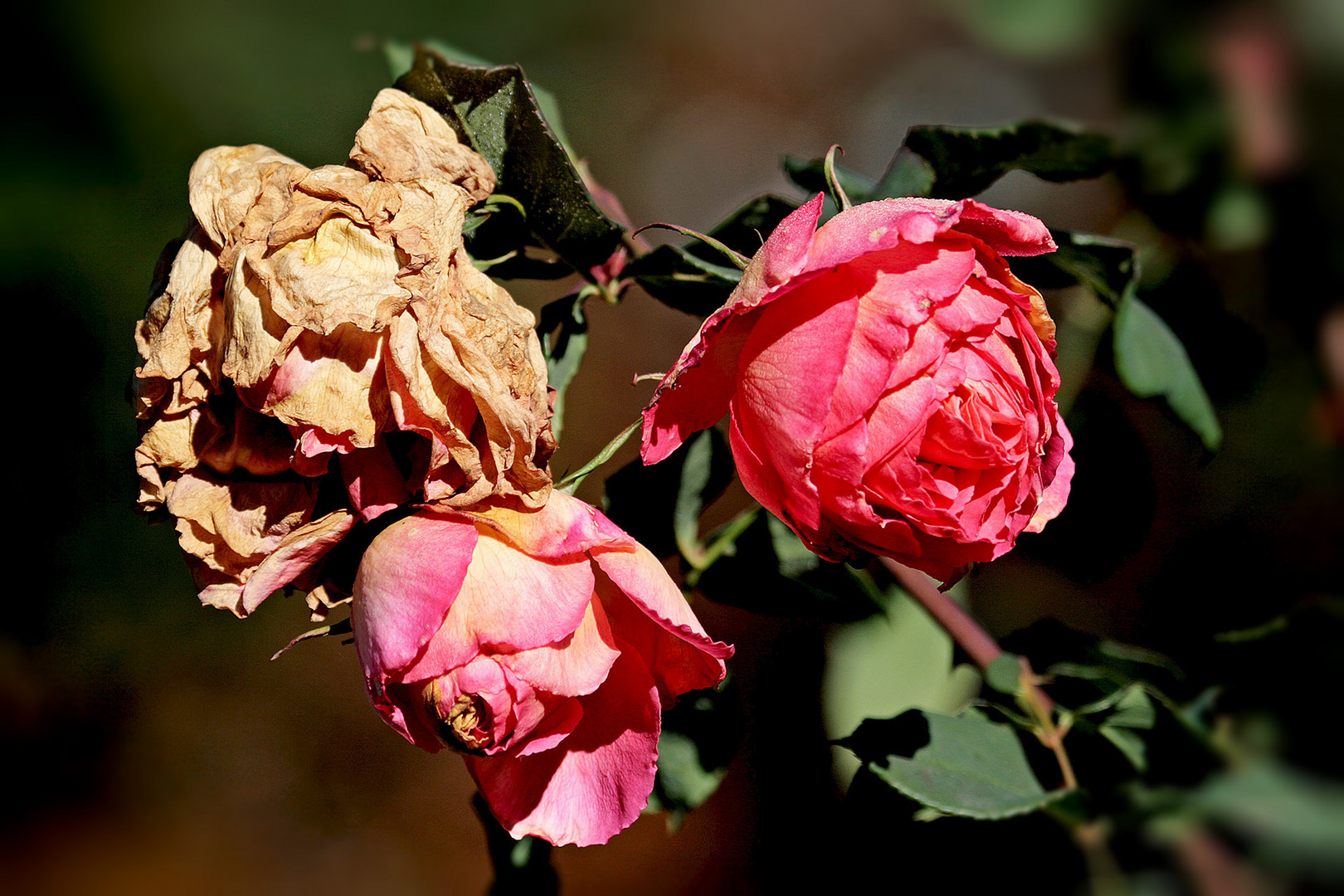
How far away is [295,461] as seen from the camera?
0.27m

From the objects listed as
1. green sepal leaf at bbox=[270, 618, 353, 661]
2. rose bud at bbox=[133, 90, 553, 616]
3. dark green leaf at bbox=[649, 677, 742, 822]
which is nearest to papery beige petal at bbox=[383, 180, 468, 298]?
rose bud at bbox=[133, 90, 553, 616]

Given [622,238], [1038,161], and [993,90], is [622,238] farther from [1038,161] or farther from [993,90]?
[993,90]

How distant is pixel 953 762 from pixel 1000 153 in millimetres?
246

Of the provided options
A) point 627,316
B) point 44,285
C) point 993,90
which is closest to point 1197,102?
point 993,90

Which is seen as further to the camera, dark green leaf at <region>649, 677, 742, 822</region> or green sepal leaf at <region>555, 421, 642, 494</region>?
dark green leaf at <region>649, 677, 742, 822</region>

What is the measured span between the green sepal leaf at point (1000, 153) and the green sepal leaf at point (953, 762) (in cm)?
22

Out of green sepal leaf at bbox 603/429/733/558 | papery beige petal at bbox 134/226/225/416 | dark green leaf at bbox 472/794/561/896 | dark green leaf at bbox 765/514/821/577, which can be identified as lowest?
dark green leaf at bbox 472/794/561/896

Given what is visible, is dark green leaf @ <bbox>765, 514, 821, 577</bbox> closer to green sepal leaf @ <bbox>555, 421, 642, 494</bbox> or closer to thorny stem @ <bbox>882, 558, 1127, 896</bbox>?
thorny stem @ <bbox>882, 558, 1127, 896</bbox>

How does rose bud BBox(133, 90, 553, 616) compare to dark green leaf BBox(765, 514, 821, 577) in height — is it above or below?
above

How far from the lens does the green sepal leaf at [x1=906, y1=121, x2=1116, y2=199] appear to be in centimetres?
36

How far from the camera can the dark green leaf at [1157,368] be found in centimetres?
38

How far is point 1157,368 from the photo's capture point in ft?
1.28

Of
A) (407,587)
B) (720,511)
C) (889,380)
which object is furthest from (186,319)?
(720,511)

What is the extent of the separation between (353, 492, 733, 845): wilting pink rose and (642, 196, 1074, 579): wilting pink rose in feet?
0.14
